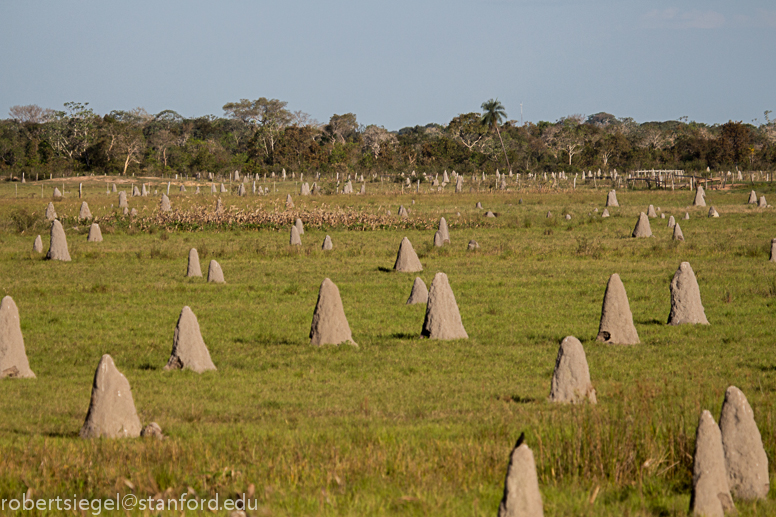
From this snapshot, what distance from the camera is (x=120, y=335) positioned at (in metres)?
15.6

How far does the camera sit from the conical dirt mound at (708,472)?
20.4ft

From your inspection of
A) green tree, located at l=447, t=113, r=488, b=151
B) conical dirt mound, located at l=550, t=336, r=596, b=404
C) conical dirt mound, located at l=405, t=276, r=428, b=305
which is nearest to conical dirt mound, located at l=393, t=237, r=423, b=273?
conical dirt mound, located at l=405, t=276, r=428, b=305

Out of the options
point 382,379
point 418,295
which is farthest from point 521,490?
point 418,295

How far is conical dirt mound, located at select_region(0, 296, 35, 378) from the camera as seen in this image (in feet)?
39.8

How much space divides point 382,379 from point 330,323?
2.48 metres

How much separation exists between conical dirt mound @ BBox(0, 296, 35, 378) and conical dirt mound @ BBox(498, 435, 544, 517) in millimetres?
9092

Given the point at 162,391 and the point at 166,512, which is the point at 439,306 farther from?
the point at 166,512

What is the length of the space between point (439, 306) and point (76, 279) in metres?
12.7

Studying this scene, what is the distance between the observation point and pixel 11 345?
40.3ft

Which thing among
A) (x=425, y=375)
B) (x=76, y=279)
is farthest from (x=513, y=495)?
(x=76, y=279)

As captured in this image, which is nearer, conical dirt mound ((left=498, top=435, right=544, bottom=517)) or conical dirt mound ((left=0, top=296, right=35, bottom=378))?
conical dirt mound ((left=498, top=435, right=544, bottom=517))

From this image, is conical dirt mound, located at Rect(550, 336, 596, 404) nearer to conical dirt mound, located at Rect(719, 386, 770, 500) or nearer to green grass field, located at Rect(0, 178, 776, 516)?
green grass field, located at Rect(0, 178, 776, 516)

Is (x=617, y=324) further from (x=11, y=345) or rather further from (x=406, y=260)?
(x=406, y=260)

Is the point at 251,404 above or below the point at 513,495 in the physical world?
below
